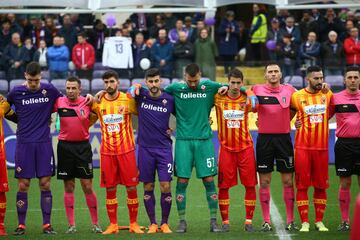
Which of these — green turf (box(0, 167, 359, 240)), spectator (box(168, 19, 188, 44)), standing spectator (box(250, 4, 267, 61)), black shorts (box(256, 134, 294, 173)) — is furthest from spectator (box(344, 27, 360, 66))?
black shorts (box(256, 134, 294, 173))

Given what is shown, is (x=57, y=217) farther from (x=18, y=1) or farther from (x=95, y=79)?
(x=95, y=79)

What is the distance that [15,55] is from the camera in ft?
79.5

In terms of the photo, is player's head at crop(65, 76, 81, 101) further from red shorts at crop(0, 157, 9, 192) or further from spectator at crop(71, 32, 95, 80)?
spectator at crop(71, 32, 95, 80)

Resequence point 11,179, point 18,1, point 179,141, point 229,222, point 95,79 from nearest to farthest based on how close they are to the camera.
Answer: point 179,141, point 229,222, point 18,1, point 11,179, point 95,79

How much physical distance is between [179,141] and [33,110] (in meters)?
2.05

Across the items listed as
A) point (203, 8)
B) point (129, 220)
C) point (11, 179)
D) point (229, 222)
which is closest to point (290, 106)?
point (229, 222)

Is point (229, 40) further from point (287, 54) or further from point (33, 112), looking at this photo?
point (33, 112)

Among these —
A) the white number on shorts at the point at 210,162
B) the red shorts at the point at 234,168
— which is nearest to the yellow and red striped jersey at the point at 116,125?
the white number on shorts at the point at 210,162

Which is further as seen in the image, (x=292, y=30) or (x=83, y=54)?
(x=292, y=30)

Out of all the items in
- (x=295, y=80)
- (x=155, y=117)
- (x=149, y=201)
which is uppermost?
(x=155, y=117)

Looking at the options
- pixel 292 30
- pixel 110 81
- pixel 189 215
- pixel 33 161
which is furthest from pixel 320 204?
pixel 292 30

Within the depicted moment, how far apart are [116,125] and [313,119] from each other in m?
2.71

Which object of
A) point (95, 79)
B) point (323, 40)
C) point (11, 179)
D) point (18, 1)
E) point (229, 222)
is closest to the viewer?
point (229, 222)

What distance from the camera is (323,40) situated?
2509 centimetres
